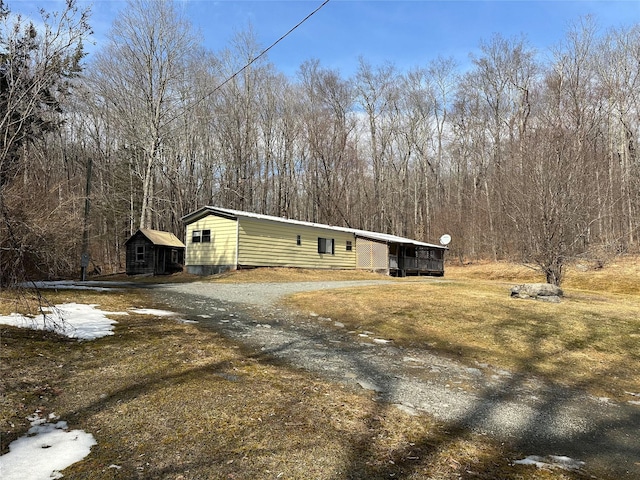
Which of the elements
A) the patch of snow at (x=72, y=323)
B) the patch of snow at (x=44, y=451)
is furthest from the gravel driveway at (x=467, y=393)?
the patch of snow at (x=44, y=451)

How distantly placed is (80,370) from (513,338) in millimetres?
7470

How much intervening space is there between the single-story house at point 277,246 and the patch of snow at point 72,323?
13.2 m

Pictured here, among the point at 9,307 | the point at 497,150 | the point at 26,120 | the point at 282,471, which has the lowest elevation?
the point at 282,471

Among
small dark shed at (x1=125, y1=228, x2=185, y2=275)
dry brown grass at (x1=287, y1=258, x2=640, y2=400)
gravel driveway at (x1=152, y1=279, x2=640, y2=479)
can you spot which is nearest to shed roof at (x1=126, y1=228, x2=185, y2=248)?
small dark shed at (x1=125, y1=228, x2=185, y2=275)

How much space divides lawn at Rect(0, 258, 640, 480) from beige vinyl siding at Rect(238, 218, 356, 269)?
13901 mm

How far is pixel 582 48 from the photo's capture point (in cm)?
2630

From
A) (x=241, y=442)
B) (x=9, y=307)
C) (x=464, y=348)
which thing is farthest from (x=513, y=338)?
(x=9, y=307)

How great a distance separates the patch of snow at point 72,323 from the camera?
609 centimetres

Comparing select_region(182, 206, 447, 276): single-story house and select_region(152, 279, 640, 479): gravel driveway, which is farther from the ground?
select_region(182, 206, 447, 276): single-story house

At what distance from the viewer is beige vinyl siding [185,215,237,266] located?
2111 cm

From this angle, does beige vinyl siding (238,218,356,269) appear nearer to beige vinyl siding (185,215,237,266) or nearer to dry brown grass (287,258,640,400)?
beige vinyl siding (185,215,237,266)

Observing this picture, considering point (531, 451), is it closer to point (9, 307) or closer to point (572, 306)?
point (9, 307)

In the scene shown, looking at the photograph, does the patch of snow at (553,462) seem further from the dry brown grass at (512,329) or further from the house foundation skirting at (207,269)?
the house foundation skirting at (207,269)

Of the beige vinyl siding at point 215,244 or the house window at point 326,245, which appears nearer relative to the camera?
the beige vinyl siding at point 215,244
